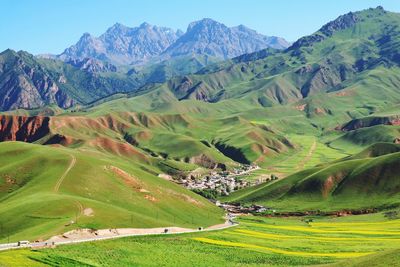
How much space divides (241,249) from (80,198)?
48.6 metres

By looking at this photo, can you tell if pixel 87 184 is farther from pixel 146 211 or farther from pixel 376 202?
pixel 376 202

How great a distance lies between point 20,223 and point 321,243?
71436mm

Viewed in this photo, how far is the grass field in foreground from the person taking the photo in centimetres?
9177

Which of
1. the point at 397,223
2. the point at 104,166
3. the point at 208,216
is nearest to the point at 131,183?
the point at 104,166

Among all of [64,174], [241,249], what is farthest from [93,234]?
[64,174]

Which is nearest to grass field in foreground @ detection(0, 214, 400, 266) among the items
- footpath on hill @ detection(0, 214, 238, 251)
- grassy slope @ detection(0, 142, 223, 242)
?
footpath on hill @ detection(0, 214, 238, 251)

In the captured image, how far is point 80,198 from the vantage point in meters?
143

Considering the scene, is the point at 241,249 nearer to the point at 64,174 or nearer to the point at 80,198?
the point at 80,198

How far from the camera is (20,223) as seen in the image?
122875 mm

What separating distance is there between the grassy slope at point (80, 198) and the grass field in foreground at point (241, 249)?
15032 mm

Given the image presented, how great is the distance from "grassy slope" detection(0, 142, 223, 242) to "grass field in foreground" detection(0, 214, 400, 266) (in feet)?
49.3

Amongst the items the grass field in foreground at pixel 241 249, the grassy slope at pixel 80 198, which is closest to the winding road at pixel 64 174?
the grassy slope at pixel 80 198

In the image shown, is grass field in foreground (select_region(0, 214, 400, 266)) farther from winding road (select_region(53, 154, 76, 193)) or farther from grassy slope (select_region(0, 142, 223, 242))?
winding road (select_region(53, 154, 76, 193))

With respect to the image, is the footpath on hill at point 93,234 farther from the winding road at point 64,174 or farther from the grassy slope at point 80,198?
the winding road at point 64,174
